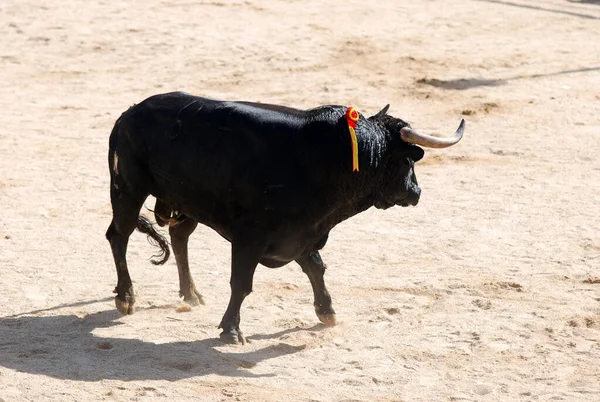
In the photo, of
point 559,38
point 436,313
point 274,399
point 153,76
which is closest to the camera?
point 274,399

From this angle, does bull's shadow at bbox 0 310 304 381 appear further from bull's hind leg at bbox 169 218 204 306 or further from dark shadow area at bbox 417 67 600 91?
dark shadow area at bbox 417 67 600 91

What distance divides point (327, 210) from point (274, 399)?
1201 mm

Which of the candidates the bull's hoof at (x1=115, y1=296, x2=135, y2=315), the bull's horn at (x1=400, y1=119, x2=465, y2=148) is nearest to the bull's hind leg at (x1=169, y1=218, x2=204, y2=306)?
the bull's hoof at (x1=115, y1=296, x2=135, y2=315)

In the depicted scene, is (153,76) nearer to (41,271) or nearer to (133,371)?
(41,271)

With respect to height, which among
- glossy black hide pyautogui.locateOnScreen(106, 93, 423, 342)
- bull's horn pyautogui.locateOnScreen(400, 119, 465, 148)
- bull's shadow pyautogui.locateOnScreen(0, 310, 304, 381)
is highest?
bull's horn pyautogui.locateOnScreen(400, 119, 465, 148)

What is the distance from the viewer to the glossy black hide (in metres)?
7.27

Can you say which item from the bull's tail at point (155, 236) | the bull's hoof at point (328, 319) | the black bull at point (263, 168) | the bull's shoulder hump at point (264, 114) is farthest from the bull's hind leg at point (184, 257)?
the bull's shoulder hump at point (264, 114)

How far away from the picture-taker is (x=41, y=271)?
8.77m

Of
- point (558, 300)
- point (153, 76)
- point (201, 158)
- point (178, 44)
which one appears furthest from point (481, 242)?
point (178, 44)

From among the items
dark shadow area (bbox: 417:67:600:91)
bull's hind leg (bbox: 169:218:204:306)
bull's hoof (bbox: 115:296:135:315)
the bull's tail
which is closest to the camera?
bull's hoof (bbox: 115:296:135:315)

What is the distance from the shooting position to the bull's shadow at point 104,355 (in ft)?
23.2

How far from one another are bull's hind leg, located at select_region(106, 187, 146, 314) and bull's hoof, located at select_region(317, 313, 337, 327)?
1209 millimetres

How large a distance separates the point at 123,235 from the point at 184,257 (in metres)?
0.43

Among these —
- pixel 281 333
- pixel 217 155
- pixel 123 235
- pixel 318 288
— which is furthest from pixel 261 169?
pixel 123 235
